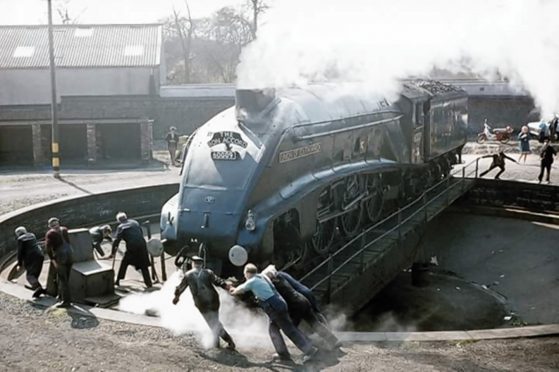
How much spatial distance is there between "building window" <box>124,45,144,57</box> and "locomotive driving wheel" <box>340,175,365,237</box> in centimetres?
2459

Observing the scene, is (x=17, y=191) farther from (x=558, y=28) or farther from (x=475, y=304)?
(x=558, y=28)

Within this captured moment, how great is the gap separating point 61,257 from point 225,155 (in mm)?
2883

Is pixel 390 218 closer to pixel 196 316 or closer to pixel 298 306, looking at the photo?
pixel 196 316

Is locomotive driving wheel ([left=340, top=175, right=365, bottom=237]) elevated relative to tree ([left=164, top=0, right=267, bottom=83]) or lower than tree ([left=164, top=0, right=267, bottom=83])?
lower

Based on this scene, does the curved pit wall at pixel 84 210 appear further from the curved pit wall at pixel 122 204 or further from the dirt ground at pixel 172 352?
the dirt ground at pixel 172 352

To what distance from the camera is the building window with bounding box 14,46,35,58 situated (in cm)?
3516

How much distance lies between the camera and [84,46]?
3666 cm

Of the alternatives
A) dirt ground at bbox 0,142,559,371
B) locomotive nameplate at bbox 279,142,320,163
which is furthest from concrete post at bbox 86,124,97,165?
dirt ground at bbox 0,142,559,371

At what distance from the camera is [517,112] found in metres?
37.0

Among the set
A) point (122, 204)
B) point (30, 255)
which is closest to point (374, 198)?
point (122, 204)

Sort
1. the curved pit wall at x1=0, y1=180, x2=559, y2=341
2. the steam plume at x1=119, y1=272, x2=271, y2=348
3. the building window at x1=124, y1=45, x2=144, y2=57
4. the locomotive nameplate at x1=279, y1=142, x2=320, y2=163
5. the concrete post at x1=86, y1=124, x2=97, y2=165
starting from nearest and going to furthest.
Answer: the steam plume at x1=119, y1=272, x2=271, y2=348, the locomotive nameplate at x1=279, y1=142, x2=320, y2=163, the curved pit wall at x1=0, y1=180, x2=559, y2=341, the concrete post at x1=86, y1=124, x2=97, y2=165, the building window at x1=124, y1=45, x2=144, y2=57

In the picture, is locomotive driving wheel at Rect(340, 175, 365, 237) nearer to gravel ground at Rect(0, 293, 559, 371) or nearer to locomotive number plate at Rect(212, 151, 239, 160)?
locomotive number plate at Rect(212, 151, 239, 160)

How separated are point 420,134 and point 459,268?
4.07m

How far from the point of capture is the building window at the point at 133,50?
36.1m
